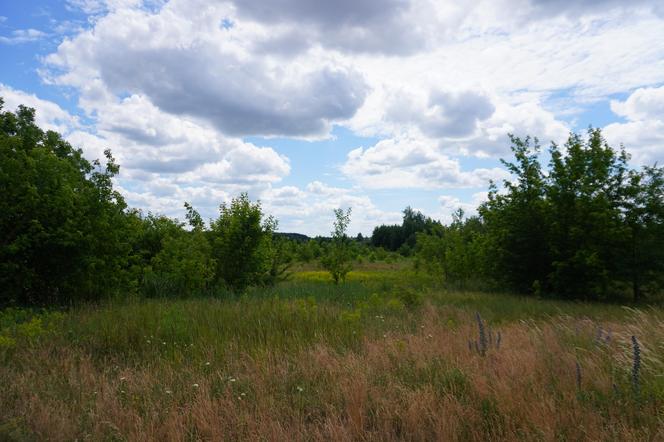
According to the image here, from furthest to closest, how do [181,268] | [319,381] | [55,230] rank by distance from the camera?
[181,268] < [55,230] < [319,381]

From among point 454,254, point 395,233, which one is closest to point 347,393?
point 454,254

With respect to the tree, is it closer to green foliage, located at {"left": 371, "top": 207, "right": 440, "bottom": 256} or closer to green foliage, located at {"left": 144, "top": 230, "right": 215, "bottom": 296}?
green foliage, located at {"left": 144, "top": 230, "right": 215, "bottom": 296}

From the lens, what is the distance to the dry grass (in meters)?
4.17

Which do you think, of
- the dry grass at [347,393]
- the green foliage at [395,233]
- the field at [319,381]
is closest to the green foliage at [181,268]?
the field at [319,381]

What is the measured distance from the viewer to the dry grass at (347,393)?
4.17 m

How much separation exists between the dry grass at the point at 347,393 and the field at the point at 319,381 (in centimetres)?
2

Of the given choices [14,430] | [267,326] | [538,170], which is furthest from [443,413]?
[538,170]

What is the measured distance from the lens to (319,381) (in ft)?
18.0

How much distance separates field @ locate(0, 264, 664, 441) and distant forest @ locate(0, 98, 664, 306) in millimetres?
3167

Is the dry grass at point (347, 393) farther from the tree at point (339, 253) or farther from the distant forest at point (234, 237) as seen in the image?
the tree at point (339, 253)

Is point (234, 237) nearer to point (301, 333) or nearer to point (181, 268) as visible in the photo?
point (181, 268)

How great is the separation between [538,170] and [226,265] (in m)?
12.3

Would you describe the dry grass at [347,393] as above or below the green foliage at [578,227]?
below

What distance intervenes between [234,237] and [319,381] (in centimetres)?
1122
